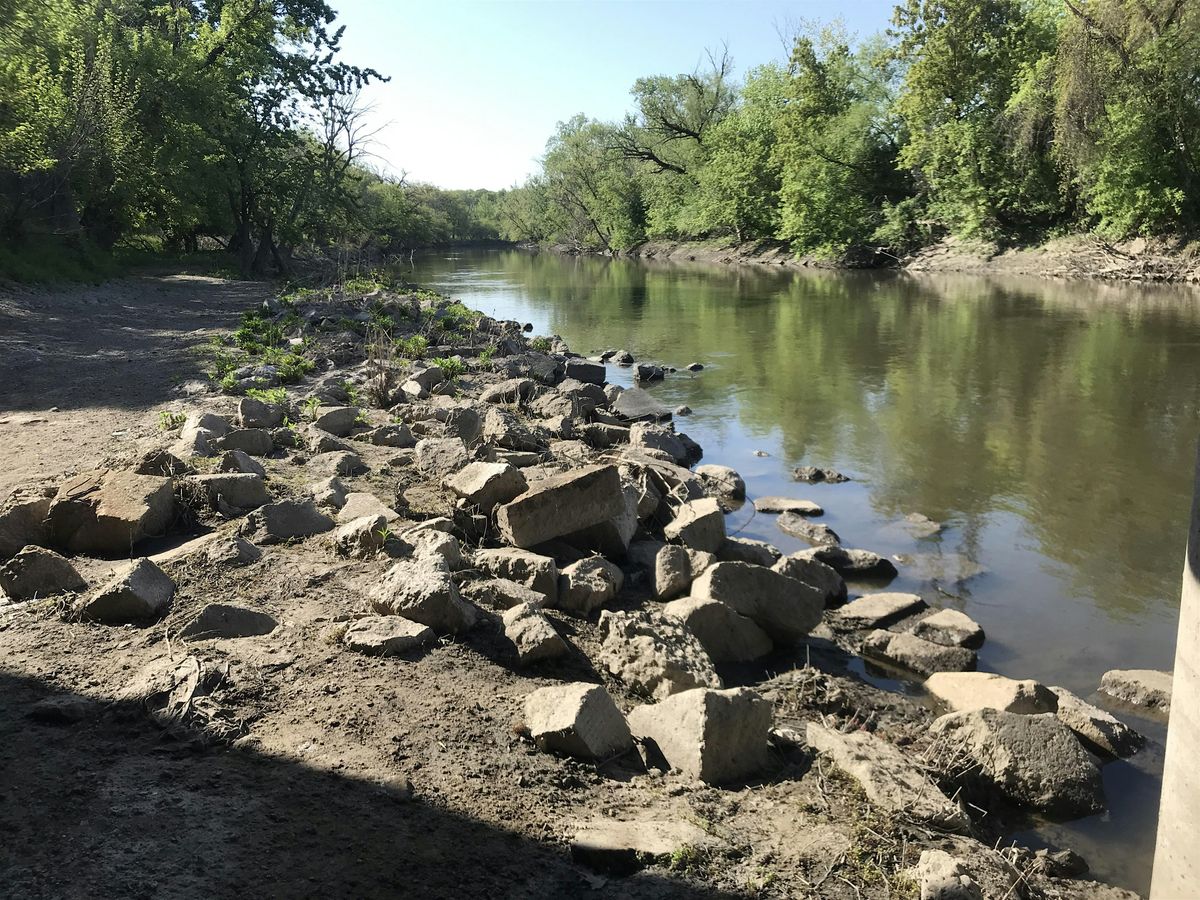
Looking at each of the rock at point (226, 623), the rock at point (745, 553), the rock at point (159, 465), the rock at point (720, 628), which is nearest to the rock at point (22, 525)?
the rock at point (159, 465)

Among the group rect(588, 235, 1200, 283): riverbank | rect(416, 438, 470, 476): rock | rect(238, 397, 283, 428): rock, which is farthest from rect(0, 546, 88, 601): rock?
rect(588, 235, 1200, 283): riverbank

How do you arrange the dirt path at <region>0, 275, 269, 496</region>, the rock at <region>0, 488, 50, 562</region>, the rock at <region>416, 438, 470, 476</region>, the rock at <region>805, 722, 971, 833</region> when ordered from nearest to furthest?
the rock at <region>805, 722, 971, 833</region> → the rock at <region>0, 488, 50, 562</region> → the rock at <region>416, 438, 470, 476</region> → the dirt path at <region>0, 275, 269, 496</region>

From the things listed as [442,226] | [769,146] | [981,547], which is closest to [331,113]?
[769,146]

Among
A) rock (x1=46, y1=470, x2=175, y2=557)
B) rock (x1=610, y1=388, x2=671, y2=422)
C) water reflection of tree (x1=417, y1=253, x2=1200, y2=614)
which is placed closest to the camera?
rock (x1=46, y1=470, x2=175, y2=557)

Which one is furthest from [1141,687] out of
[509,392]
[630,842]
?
[509,392]

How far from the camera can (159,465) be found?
6.11 m

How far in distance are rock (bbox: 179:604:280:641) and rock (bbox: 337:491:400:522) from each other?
133cm

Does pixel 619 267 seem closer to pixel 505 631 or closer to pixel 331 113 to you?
pixel 331 113

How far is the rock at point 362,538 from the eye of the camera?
5391 millimetres

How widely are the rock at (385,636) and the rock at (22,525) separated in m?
2.21

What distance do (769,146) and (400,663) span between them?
5565 cm

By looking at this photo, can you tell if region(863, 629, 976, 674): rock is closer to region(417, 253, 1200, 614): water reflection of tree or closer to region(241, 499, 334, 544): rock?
region(417, 253, 1200, 614): water reflection of tree

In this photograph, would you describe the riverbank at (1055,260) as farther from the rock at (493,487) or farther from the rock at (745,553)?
the rock at (493,487)

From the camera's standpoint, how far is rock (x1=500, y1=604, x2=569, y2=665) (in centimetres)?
446
